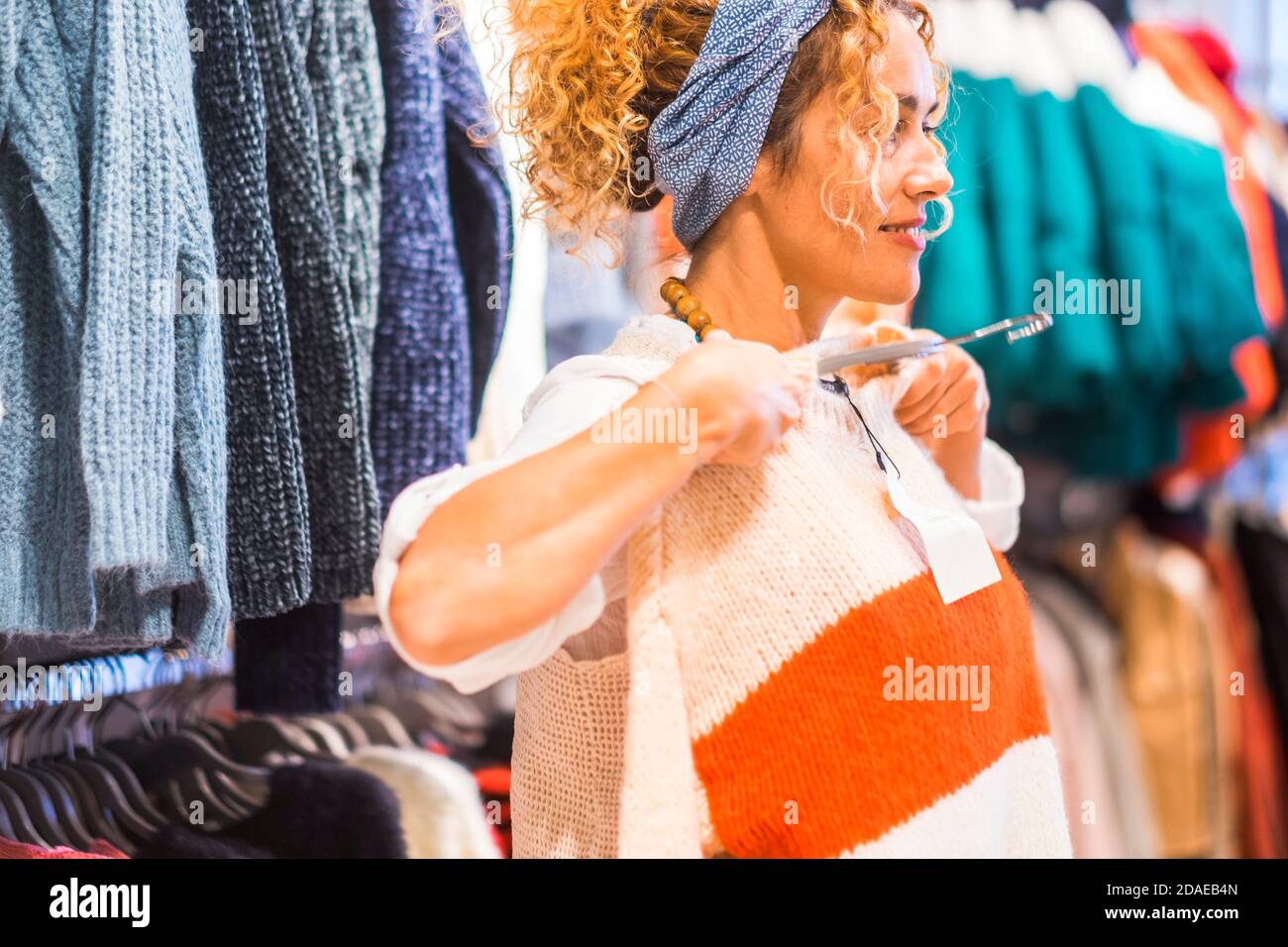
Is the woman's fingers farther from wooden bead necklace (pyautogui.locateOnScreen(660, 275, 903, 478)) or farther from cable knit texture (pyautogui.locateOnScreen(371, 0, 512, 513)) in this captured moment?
cable knit texture (pyautogui.locateOnScreen(371, 0, 512, 513))

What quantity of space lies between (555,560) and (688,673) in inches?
6.6

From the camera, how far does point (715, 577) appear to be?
2.96 ft

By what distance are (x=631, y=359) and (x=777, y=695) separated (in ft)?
0.90

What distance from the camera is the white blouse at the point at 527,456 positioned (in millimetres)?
803

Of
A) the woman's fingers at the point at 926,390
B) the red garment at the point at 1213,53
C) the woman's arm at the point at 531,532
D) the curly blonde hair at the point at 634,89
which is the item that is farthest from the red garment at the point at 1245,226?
the woman's arm at the point at 531,532

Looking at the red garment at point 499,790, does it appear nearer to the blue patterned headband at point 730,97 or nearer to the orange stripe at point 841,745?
the orange stripe at point 841,745

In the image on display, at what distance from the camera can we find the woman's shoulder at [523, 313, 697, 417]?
0.91 meters

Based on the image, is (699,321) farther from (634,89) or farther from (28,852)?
(28,852)

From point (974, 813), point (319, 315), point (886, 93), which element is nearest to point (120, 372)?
point (319, 315)

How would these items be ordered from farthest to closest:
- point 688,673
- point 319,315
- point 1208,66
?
point 1208,66
point 319,315
point 688,673

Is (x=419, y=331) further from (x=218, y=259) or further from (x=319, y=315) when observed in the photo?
(x=218, y=259)

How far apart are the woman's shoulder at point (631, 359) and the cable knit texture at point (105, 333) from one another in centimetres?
30

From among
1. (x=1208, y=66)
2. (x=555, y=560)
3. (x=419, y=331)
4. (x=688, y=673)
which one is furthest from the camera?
(x=1208, y=66)

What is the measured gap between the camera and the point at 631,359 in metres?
0.95
